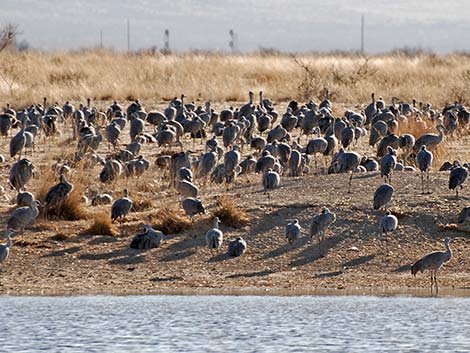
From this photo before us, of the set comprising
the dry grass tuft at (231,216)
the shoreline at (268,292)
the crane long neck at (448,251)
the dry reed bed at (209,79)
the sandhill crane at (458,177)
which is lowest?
the shoreline at (268,292)

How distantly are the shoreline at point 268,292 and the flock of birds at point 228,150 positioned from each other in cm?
45

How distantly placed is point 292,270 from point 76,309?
3.36 meters

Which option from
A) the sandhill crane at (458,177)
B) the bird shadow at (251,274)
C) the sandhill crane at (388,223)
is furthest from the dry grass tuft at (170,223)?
the sandhill crane at (458,177)

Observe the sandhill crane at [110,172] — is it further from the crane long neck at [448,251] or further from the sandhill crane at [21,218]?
the crane long neck at [448,251]

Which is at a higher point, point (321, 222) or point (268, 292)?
point (321, 222)

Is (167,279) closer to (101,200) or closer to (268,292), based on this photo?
(268,292)

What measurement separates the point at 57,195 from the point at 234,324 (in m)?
5.72

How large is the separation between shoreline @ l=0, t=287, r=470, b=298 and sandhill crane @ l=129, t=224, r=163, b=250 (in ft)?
5.15

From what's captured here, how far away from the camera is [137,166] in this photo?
69.5 feet

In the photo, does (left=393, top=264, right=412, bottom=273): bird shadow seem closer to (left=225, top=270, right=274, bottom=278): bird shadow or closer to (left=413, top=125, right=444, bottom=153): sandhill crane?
(left=225, top=270, right=274, bottom=278): bird shadow

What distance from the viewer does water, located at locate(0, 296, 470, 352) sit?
1202 centimetres

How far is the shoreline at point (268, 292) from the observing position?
14961mm

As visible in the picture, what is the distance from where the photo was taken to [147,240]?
1684 centimetres

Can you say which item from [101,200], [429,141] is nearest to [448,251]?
[101,200]
